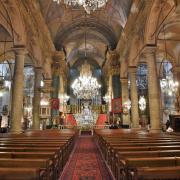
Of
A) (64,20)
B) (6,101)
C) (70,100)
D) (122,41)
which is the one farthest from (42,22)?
(70,100)

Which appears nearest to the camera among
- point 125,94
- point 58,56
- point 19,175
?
point 19,175

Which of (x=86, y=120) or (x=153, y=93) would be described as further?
(x=86, y=120)

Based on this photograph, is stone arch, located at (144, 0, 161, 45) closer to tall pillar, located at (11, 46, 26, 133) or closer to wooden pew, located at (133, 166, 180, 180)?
tall pillar, located at (11, 46, 26, 133)

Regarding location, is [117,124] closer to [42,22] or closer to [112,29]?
[112,29]

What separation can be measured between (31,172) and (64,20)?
68.1 feet

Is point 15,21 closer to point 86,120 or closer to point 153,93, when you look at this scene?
point 153,93

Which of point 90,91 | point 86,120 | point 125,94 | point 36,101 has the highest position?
point 90,91

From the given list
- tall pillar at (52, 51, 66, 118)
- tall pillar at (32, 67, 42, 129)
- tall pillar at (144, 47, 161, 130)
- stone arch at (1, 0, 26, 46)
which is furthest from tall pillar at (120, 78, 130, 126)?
stone arch at (1, 0, 26, 46)

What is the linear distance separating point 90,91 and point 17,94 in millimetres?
9364

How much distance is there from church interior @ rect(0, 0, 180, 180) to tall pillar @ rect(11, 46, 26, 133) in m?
0.05

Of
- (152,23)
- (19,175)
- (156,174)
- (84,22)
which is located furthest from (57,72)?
(156,174)

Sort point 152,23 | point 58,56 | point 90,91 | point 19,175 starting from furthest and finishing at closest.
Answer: point 58,56, point 90,91, point 152,23, point 19,175

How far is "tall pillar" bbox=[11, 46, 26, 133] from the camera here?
1070 cm

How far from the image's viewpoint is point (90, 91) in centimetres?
1952
